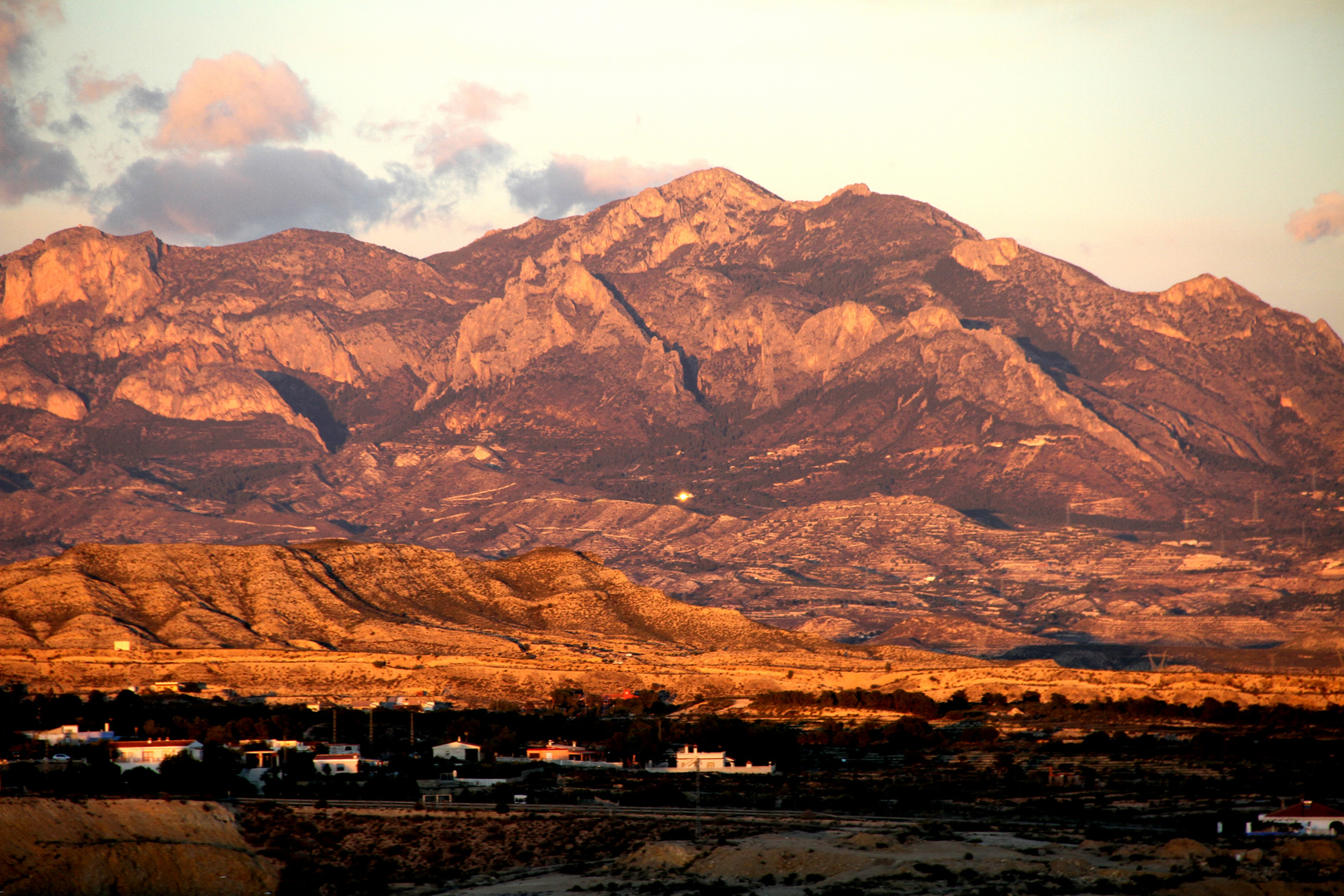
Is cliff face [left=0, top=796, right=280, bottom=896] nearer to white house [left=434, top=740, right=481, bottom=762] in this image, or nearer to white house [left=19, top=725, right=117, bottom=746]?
white house [left=19, top=725, right=117, bottom=746]

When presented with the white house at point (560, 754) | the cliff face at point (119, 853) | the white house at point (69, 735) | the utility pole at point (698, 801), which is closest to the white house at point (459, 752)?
the white house at point (560, 754)

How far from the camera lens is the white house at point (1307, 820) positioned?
74938 millimetres

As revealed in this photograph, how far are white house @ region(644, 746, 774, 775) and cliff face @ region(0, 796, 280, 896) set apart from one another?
133 feet

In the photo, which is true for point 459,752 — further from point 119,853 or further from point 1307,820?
point 1307,820

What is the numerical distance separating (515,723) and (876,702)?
37790mm

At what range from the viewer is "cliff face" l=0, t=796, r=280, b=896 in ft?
225

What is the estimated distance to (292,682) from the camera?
556 feet

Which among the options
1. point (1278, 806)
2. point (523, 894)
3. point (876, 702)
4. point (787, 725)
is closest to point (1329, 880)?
point (1278, 806)

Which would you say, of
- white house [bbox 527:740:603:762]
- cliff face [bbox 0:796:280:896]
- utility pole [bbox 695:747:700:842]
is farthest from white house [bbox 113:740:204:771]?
utility pole [bbox 695:747:700:842]

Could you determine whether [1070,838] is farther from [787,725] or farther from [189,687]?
[189,687]

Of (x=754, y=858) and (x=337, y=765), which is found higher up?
(x=337, y=765)

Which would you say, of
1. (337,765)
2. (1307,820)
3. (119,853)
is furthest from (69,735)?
(1307,820)

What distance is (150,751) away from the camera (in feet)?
342

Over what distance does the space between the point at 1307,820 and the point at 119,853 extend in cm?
5115
